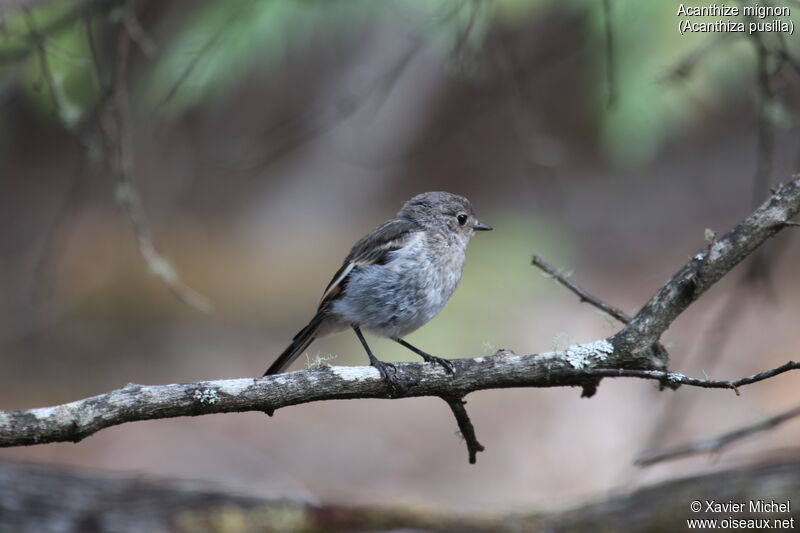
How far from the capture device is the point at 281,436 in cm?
741

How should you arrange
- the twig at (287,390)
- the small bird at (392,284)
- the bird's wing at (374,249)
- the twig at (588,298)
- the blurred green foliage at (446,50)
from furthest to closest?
the blurred green foliage at (446,50)
the bird's wing at (374,249)
the small bird at (392,284)
the twig at (588,298)
the twig at (287,390)

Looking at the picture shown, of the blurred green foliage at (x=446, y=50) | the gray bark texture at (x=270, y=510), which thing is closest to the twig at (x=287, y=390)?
the gray bark texture at (x=270, y=510)

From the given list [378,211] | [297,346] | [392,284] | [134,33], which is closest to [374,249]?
[392,284]

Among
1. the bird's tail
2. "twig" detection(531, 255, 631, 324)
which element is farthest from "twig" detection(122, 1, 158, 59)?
"twig" detection(531, 255, 631, 324)

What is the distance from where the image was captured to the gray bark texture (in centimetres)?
352

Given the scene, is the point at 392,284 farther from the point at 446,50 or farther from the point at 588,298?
the point at 446,50

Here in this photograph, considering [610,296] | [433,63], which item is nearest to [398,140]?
[433,63]

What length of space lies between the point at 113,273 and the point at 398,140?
3852 mm

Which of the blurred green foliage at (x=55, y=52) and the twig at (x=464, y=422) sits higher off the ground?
the blurred green foliage at (x=55, y=52)

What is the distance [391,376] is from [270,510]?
1309 millimetres

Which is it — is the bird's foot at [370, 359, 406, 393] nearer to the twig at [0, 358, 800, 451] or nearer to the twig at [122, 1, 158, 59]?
the twig at [0, 358, 800, 451]

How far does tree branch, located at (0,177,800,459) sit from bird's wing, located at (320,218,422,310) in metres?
1.03

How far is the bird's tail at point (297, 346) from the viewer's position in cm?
361

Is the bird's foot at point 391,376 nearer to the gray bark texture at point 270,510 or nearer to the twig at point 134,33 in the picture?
the gray bark texture at point 270,510
